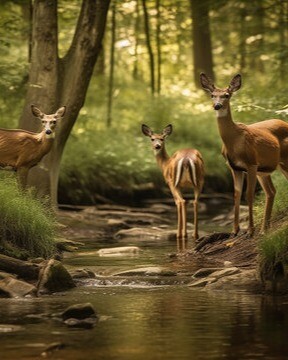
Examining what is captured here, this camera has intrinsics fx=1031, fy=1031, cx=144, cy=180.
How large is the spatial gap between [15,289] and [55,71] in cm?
774

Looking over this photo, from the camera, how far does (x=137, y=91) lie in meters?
28.3

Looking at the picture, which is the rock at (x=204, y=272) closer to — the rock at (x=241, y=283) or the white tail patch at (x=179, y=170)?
the rock at (x=241, y=283)

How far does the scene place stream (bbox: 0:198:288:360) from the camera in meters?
7.33

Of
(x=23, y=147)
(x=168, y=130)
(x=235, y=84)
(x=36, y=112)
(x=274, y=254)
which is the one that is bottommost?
(x=274, y=254)

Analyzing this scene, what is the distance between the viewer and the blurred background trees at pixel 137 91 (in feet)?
65.7

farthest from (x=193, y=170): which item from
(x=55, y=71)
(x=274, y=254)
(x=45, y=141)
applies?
(x=274, y=254)

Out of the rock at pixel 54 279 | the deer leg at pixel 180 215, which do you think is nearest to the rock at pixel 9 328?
the rock at pixel 54 279

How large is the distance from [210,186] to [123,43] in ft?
30.8

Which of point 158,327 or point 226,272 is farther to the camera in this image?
point 226,272

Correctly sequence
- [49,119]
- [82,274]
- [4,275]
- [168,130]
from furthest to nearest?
[168,130] → [49,119] → [82,274] → [4,275]

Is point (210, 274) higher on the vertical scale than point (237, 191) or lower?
lower

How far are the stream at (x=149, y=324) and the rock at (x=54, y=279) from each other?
17cm

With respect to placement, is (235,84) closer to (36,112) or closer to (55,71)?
(36,112)

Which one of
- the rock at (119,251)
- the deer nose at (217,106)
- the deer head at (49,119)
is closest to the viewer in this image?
the deer nose at (217,106)
